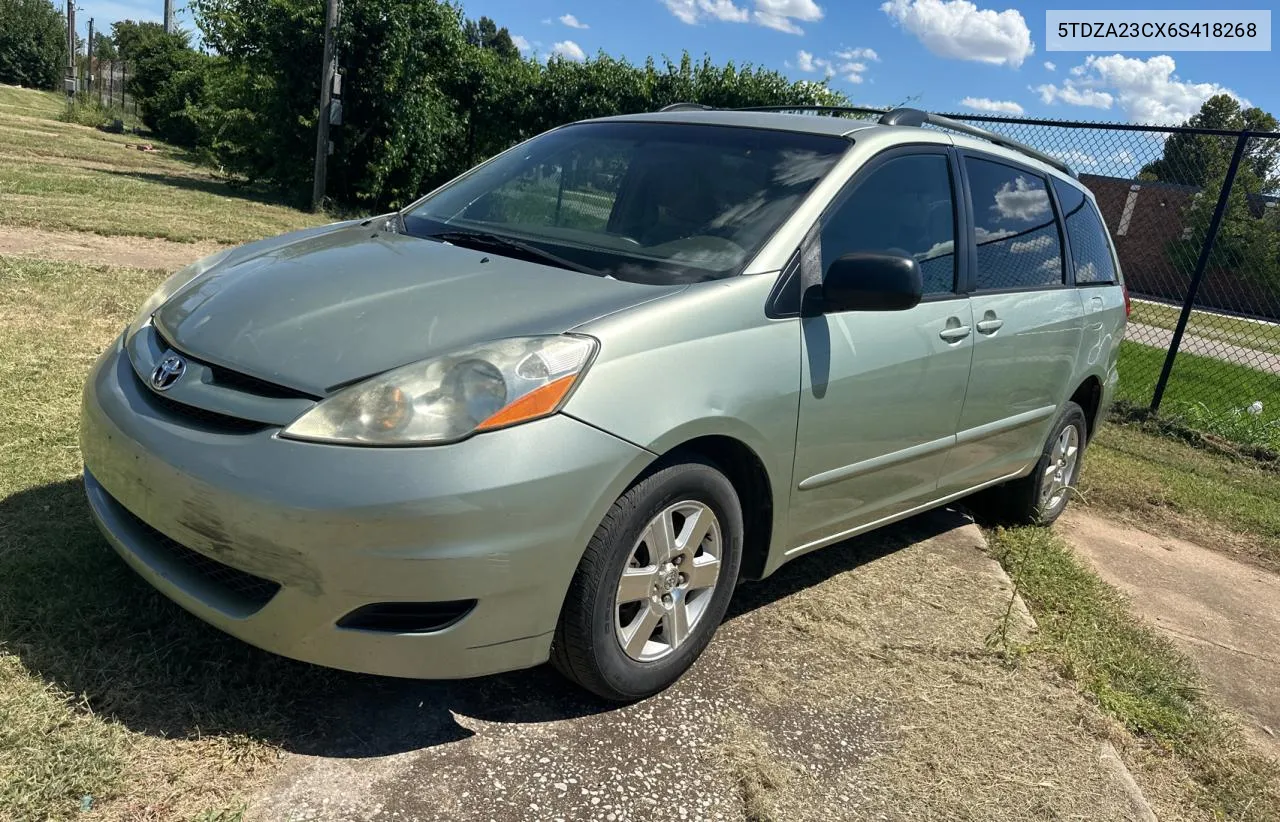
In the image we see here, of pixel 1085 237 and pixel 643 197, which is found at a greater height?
pixel 1085 237

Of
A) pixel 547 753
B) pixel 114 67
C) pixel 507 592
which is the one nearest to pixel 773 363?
pixel 507 592

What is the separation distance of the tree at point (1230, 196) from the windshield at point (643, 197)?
554 centimetres

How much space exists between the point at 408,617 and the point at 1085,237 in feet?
13.2

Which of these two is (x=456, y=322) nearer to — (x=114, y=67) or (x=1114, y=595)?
(x=1114, y=595)

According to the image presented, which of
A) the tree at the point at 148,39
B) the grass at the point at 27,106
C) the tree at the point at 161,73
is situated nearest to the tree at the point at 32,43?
the grass at the point at 27,106

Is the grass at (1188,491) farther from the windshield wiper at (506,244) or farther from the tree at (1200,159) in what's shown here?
the windshield wiper at (506,244)

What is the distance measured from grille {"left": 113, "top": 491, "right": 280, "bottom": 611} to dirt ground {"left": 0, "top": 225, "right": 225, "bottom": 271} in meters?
6.15

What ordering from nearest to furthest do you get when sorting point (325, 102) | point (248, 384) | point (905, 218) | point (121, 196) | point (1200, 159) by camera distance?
1. point (248, 384)
2. point (905, 218)
3. point (1200, 159)
4. point (121, 196)
5. point (325, 102)

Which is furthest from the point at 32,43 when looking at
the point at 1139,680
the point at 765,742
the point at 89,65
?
the point at 1139,680

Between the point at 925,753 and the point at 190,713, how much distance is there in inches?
78.1

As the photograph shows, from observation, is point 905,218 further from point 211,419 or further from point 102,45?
point 102,45

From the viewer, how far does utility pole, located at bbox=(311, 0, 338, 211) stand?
45.3 ft

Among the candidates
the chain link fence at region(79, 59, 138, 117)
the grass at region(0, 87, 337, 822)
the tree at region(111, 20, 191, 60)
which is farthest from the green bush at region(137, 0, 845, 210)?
the chain link fence at region(79, 59, 138, 117)

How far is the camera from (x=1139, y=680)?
3459 millimetres
